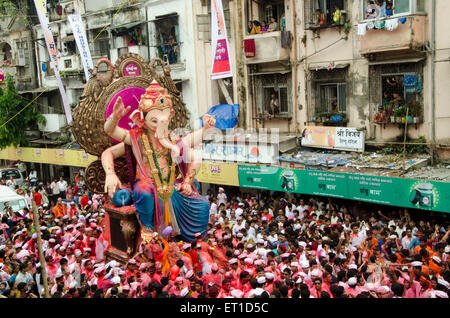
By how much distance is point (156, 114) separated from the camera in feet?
33.3

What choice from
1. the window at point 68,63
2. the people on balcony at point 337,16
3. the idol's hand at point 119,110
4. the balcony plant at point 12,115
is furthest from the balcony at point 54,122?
the idol's hand at point 119,110

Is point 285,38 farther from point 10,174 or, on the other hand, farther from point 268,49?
point 10,174

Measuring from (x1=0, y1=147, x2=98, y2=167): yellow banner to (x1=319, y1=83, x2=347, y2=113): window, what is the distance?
8.49 meters

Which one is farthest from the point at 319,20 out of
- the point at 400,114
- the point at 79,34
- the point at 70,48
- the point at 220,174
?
the point at 70,48

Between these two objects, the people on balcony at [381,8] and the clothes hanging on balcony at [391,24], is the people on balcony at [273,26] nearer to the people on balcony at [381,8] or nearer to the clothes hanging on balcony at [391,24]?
the people on balcony at [381,8]

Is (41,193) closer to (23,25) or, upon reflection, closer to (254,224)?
(254,224)

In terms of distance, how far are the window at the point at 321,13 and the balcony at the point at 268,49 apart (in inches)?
42.6

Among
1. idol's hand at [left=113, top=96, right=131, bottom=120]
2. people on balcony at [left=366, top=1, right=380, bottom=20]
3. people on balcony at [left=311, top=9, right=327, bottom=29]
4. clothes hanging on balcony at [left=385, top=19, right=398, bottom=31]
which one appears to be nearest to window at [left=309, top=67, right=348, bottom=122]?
people on balcony at [left=311, top=9, right=327, bottom=29]

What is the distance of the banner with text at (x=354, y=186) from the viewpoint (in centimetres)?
1123

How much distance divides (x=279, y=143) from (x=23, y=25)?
651 inches

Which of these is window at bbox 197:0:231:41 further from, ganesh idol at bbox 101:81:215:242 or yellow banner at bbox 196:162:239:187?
ganesh idol at bbox 101:81:215:242

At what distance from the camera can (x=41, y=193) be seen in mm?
18047
